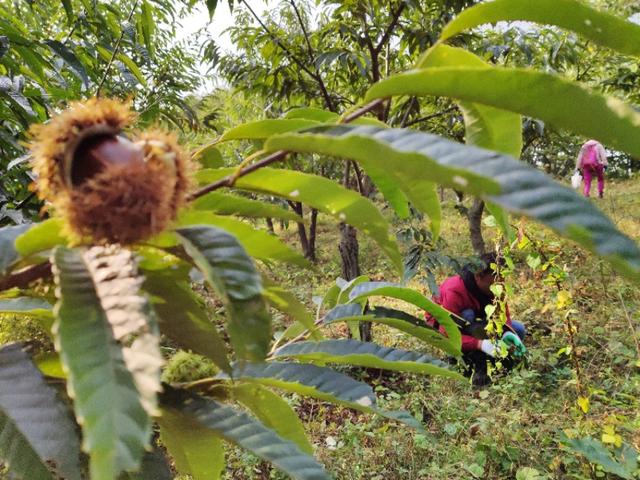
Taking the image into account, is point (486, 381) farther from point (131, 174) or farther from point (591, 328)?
point (131, 174)

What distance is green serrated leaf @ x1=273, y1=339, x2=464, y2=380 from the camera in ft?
1.56

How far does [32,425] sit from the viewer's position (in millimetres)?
315

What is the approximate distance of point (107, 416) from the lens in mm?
205

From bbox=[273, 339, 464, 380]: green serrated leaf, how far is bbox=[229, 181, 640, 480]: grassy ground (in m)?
1.37

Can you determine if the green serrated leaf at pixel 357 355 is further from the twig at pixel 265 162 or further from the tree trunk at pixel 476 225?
the tree trunk at pixel 476 225

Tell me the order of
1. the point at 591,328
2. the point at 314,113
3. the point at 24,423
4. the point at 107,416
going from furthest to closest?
the point at 591,328 → the point at 314,113 → the point at 24,423 → the point at 107,416

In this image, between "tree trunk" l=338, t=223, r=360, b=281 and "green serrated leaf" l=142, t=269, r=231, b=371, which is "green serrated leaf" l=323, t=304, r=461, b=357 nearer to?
"green serrated leaf" l=142, t=269, r=231, b=371

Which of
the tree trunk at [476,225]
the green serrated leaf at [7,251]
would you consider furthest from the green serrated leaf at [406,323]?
the tree trunk at [476,225]

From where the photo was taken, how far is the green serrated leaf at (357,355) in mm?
476

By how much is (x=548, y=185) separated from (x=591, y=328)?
329 cm

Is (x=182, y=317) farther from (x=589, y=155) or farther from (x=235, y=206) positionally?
(x=589, y=155)

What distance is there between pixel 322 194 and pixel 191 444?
0.84 feet

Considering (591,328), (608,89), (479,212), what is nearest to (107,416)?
(591,328)

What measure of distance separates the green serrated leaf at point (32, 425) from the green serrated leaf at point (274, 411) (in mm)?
168
